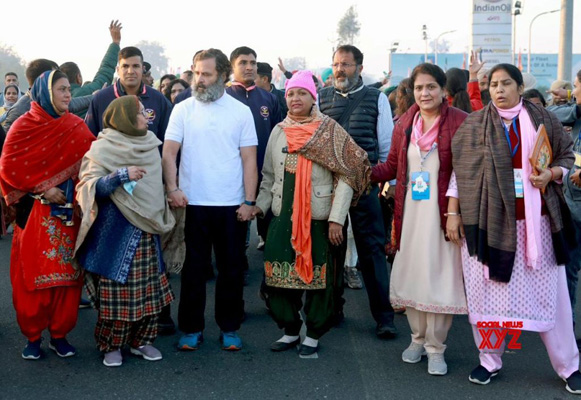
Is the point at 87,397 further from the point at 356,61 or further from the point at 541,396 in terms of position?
the point at 356,61

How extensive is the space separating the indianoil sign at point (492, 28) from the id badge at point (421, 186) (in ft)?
115

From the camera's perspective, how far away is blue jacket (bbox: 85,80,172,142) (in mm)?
5137

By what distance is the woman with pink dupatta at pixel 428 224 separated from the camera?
13.6 feet

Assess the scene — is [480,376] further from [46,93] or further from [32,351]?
[46,93]

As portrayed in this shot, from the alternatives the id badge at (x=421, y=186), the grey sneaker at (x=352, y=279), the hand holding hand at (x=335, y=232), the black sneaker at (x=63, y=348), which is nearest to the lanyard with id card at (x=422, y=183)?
the id badge at (x=421, y=186)

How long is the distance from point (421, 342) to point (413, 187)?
1070 millimetres

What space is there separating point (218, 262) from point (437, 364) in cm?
166

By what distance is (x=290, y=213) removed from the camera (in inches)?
175

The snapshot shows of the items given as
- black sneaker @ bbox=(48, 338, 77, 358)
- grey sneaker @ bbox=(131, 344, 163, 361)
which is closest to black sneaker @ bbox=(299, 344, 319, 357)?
grey sneaker @ bbox=(131, 344, 163, 361)

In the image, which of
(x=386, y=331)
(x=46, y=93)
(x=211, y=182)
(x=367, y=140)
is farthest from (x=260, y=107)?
(x=386, y=331)

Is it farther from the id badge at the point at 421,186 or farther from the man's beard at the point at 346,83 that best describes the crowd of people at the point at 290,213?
the man's beard at the point at 346,83

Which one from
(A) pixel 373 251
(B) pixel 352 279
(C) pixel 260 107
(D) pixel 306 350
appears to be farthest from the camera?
(B) pixel 352 279

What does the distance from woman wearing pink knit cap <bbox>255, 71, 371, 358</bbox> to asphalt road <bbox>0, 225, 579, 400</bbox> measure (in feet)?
1.18
